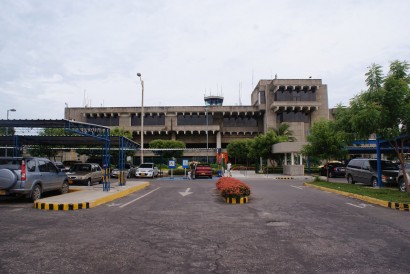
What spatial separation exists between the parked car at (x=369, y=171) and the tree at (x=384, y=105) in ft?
16.4

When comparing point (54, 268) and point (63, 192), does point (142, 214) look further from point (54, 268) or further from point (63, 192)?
point (63, 192)

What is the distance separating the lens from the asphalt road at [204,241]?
497 centimetres

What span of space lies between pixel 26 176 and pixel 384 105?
1430cm

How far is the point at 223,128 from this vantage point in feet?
176

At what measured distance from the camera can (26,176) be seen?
11742mm

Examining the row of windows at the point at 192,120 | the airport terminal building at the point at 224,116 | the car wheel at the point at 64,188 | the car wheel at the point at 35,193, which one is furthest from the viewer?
the row of windows at the point at 192,120

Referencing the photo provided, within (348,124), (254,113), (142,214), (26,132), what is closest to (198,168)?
(26,132)

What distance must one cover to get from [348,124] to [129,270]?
1321cm

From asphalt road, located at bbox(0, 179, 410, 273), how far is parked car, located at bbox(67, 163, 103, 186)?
388 inches

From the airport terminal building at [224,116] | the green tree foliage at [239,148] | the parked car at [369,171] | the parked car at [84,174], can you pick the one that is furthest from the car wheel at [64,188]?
the airport terminal building at [224,116]

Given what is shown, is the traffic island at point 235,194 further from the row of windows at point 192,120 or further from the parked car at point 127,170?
the row of windows at point 192,120

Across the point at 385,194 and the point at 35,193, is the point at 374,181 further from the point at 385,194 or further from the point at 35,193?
the point at 35,193

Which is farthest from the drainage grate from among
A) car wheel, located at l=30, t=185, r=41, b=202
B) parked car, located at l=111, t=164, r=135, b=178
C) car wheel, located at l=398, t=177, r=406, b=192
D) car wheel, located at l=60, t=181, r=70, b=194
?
parked car, located at l=111, t=164, r=135, b=178

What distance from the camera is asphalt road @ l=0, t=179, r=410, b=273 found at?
497 centimetres
